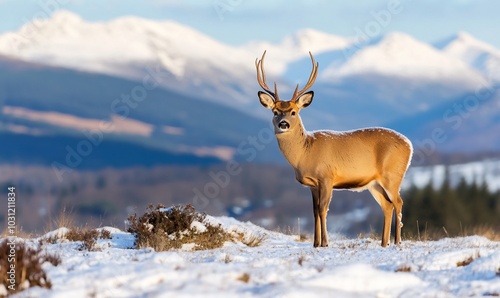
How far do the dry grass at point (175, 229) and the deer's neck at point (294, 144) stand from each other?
162cm

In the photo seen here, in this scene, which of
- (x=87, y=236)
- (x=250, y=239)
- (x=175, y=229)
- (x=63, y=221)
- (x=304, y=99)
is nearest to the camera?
(x=87, y=236)

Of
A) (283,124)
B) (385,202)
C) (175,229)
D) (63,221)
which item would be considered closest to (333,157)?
(283,124)

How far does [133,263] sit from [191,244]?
436 centimetres

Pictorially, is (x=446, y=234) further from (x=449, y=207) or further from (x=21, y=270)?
(x=449, y=207)

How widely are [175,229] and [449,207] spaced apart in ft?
216

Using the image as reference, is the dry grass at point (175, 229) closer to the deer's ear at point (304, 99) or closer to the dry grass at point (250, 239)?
the dry grass at point (250, 239)

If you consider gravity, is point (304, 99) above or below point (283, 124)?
above

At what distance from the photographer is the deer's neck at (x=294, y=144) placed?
49.3ft

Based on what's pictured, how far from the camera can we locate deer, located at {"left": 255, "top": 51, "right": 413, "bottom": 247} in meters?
14.9

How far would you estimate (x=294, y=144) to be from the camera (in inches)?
596

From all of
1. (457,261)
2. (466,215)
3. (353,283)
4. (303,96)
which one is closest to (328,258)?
(457,261)

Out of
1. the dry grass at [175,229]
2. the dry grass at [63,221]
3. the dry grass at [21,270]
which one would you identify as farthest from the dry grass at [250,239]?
the dry grass at [21,270]

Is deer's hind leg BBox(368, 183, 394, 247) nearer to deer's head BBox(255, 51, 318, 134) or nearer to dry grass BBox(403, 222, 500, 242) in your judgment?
dry grass BBox(403, 222, 500, 242)

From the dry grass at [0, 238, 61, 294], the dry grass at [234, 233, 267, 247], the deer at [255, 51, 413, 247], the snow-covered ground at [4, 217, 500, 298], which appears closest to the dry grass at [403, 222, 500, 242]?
the deer at [255, 51, 413, 247]
